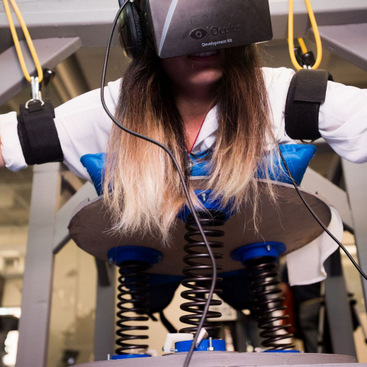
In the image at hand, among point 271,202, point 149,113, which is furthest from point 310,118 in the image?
point 149,113

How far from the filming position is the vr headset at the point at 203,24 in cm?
66

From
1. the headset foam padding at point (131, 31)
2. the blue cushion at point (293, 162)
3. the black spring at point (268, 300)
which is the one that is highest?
the headset foam padding at point (131, 31)

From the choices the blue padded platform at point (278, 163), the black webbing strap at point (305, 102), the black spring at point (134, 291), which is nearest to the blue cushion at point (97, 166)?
the blue padded platform at point (278, 163)

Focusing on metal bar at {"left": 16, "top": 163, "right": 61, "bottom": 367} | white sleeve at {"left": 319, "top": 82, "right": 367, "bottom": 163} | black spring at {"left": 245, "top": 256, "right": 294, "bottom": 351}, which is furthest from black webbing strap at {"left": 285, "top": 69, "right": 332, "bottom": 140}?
metal bar at {"left": 16, "top": 163, "right": 61, "bottom": 367}

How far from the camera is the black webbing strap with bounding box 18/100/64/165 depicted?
0.83 meters

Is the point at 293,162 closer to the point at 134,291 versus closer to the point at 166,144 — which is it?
the point at 166,144

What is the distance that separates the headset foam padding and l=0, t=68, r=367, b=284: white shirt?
0.14m

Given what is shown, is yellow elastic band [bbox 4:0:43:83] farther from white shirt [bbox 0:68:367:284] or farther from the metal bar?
the metal bar

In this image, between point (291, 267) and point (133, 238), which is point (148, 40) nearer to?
point (133, 238)

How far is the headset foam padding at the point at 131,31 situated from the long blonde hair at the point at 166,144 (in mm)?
54

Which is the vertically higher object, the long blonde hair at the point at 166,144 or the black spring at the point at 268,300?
the long blonde hair at the point at 166,144

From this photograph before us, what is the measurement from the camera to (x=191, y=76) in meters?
0.83

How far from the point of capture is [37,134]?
84cm

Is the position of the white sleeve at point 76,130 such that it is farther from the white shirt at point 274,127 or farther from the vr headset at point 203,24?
the vr headset at point 203,24
